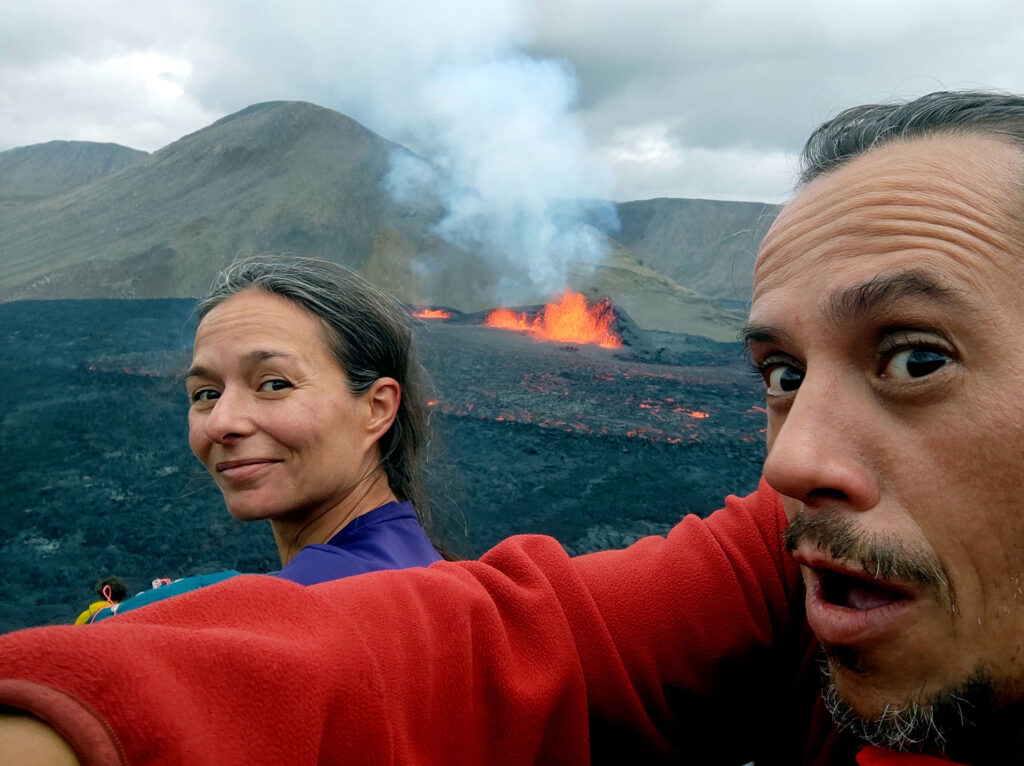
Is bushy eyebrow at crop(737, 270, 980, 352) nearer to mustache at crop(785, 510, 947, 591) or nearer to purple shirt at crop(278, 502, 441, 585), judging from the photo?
mustache at crop(785, 510, 947, 591)

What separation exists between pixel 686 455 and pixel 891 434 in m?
7.98

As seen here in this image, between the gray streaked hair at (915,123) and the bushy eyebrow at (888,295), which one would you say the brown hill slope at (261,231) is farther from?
the bushy eyebrow at (888,295)

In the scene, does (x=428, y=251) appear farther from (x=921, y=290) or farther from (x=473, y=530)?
(x=921, y=290)

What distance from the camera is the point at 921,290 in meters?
1.00

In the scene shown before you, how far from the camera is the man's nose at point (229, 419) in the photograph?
205cm

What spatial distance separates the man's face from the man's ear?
5.03ft

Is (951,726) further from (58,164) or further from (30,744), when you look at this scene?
(58,164)

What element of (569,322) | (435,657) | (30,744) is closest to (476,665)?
(435,657)

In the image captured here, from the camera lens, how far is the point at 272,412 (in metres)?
2.07

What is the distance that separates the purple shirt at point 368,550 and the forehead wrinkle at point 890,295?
1.27 metres

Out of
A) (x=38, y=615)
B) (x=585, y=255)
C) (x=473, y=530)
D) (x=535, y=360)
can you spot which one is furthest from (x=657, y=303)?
(x=38, y=615)

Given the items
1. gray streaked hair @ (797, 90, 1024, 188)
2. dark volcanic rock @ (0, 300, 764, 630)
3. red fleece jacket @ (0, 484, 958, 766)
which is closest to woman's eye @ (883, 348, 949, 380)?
gray streaked hair @ (797, 90, 1024, 188)

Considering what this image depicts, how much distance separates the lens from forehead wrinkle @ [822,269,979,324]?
0.98 m

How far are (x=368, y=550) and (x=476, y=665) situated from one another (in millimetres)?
872
